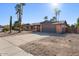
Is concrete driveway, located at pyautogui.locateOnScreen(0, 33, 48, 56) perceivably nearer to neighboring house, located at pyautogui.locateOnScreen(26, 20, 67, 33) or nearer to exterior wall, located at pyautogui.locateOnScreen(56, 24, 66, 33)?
neighboring house, located at pyautogui.locateOnScreen(26, 20, 67, 33)

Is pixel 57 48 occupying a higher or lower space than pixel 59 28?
lower

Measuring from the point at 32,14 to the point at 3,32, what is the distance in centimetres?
90

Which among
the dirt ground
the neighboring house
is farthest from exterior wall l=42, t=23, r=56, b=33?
the dirt ground

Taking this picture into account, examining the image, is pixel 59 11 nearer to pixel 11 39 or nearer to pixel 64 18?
pixel 64 18

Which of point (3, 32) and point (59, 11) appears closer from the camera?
point (59, 11)

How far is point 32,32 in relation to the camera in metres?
3.54

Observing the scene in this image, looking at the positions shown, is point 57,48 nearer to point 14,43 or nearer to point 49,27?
point 49,27

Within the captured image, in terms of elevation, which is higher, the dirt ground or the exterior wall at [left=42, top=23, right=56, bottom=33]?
the exterior wall at [left=42, top=23, right=56, bottom=33]

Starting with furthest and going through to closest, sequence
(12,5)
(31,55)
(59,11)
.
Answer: (59,11) → (12,5) → (31,55)

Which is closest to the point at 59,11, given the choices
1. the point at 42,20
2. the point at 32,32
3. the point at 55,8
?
the point at 55,8

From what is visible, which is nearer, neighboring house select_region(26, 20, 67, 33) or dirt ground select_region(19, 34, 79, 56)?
dirt ground select_region(19, 34, 79, 56)

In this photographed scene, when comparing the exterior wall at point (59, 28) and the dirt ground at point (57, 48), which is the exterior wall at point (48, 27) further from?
the dirt ground at point (57, 48)

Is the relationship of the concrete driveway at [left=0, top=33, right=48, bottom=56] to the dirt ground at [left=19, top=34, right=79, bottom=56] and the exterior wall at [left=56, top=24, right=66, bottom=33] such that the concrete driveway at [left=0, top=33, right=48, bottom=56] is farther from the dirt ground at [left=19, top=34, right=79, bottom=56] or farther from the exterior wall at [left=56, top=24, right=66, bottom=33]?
the exterior wall at [left=56, top=24, right=66, bottom=33]

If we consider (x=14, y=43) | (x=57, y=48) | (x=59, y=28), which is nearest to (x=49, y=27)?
(x=59, y=28)
